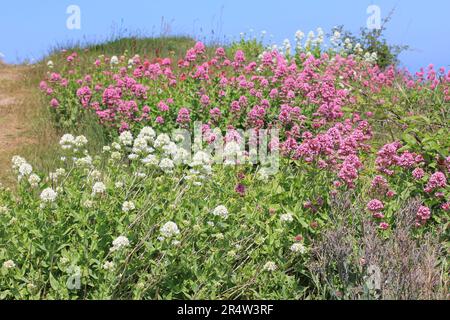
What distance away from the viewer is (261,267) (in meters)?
4.66

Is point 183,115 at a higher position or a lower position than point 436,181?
higher

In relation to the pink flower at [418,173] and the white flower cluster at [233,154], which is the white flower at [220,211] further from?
the pink flower at [418,173]

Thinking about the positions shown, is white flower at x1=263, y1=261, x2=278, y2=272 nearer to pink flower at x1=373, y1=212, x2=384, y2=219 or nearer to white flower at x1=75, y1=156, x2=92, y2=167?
pink flower at x1=373, y1=212, x2=384, y2=219

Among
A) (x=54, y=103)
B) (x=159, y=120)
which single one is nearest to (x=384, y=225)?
(x=159, y=120)

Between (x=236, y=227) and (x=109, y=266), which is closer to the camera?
(x=109, y=266)

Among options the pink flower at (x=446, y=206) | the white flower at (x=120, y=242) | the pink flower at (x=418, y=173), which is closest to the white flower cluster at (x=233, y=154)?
the pink flower at (x=418, y=173)

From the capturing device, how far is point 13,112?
448 inches

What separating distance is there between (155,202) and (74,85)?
6020mm

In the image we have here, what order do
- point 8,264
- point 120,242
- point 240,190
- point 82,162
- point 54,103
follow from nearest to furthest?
point 120,242 < point 8,264 < point 82,162 < point 240,190 < point 54,103

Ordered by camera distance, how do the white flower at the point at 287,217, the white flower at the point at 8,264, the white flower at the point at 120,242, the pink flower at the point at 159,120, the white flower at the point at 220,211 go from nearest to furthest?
the white flower at the point at 120,242 < the white flower at the point at 8,264 < the white flower at the point at 220,211 < the white flower at the point at 287,217 < the pink flower at the point at 159,120

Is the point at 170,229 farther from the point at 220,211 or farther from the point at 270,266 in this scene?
the point at 270,266

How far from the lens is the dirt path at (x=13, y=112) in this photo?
30.2 feet

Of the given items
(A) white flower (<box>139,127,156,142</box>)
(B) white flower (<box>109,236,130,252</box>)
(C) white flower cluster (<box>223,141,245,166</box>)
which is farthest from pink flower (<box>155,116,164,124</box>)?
(B) white flower (<box>109,236,130,252</box>)

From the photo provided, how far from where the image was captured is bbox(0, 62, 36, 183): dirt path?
9.21 meters
